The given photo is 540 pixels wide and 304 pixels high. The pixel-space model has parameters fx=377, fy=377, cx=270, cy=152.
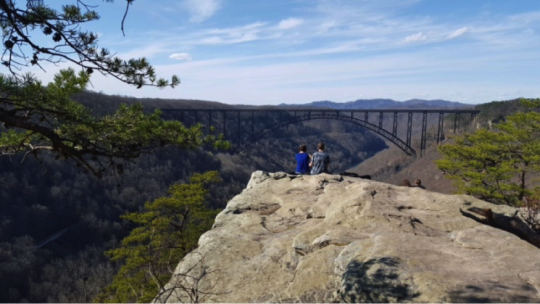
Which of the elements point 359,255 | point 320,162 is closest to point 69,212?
point 320,162

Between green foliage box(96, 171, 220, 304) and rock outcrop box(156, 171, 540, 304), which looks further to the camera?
green foliage box(96, 171, 220, 304)

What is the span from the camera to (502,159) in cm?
1633

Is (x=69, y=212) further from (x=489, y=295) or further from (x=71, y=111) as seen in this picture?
(x=489, y=295)

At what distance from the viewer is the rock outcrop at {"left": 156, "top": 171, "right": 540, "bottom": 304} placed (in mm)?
3406

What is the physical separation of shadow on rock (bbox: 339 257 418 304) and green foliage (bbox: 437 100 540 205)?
1370 centimetres

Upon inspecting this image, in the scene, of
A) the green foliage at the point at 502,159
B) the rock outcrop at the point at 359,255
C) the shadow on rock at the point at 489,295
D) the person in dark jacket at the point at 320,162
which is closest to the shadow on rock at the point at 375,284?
the rock outcrop at the point at 359,255

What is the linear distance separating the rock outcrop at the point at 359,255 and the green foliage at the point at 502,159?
1008 cm

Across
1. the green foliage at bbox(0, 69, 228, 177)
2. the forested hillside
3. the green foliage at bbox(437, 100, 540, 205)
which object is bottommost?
the forested hillside

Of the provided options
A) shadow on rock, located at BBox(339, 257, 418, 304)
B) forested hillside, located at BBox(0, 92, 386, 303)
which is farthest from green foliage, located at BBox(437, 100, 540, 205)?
forested hillside, located at BBox(0, 92, 386, 303)

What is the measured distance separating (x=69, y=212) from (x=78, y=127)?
136 feet

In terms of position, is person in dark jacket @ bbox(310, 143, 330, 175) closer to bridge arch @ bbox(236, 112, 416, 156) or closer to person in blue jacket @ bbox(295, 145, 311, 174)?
person in blue jacket @ bbox(295, 145, 311, 174)

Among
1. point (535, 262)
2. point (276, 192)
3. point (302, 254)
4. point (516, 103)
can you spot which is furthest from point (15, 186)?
point (516, 103)

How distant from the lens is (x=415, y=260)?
151 inches

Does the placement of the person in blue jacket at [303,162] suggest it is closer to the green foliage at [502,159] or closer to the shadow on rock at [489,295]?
the shadow on rock at [489,295]
